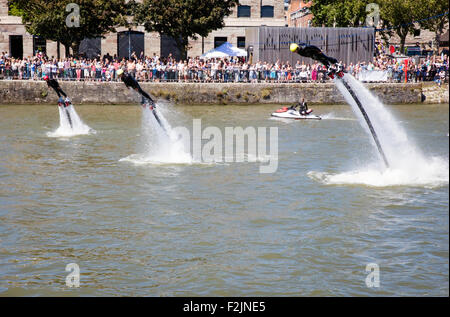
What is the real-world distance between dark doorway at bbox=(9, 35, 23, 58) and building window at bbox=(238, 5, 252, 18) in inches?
1053

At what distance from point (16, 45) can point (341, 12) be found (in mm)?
38941

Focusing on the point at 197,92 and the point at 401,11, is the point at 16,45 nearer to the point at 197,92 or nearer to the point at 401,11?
the point at 197,92

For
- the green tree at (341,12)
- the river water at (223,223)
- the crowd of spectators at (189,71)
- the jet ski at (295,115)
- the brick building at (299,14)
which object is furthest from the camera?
the brick building at (299,14)

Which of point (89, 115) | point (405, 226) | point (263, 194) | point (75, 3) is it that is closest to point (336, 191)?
A: point (263, 194)

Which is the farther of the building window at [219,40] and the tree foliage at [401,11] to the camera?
the building window at [219,40]

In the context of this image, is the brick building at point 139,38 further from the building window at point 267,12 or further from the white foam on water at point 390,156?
the white foam on water at point 390,156

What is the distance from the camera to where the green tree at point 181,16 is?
6500 centimetres

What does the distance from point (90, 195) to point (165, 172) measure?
14.4 feet

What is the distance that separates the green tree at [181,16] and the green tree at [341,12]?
44.5 feet

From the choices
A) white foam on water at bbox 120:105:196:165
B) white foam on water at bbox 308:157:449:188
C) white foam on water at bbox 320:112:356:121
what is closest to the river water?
white foam on water at bbox 308:157:449:188

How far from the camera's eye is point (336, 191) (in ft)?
73.8

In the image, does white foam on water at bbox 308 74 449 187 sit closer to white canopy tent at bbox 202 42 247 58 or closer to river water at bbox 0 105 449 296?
river water at bbox 0 105 449 296

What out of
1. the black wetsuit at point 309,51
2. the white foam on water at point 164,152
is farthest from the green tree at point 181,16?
the black wetsuit at point 309,51
